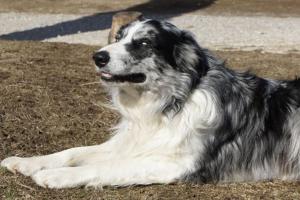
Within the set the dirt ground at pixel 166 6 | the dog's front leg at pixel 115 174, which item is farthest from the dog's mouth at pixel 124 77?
the dirt ground at pixel 166 6

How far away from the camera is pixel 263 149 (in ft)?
15.8

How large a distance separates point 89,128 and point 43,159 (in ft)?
3.98

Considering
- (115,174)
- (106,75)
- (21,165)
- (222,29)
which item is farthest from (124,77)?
(222,29)

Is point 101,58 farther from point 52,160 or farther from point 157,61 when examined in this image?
point 52,160

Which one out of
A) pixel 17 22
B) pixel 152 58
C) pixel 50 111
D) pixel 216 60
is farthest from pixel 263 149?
pixel 17 22

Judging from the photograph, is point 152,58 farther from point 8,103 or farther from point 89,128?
point 8,103

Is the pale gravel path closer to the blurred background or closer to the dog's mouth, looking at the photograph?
the blurred background

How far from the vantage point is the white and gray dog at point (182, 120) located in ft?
15.0

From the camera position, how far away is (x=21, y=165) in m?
4.85

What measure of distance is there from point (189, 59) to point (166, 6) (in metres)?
19.2

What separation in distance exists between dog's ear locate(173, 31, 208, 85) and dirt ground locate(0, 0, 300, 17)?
53.7 feet

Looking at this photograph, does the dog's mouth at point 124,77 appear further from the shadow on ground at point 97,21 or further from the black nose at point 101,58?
the shadow on ground at point 97,21

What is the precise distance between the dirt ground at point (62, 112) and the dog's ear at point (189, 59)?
0.85 meters

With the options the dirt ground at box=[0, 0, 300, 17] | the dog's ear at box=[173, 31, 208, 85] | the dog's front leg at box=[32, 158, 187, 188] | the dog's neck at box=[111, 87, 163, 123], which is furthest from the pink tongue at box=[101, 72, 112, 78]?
the dirt ground at box=[0, 0, 300, 17]
